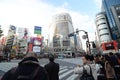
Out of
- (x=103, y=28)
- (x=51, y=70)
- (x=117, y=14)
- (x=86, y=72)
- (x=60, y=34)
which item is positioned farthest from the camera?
(x=60, y=34)

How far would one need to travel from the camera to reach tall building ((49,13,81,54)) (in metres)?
112

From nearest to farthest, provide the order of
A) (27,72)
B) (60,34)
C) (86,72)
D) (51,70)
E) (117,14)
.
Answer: (27,72) < (86,72) < (51,70) < (117,14) < (60,34)

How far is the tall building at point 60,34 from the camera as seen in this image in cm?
11225

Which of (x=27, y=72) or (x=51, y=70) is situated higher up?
(x=27, y=72)

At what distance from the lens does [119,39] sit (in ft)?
159

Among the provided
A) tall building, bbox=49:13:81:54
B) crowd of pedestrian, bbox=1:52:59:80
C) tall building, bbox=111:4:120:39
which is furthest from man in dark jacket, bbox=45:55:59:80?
tall building, bbox=49:13:81:54

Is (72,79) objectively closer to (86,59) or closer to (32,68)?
(86,59)

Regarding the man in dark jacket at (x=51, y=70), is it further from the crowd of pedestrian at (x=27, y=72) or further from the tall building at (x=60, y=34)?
the tall building at (x=60, y=34)

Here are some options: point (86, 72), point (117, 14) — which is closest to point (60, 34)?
point (117, 14)

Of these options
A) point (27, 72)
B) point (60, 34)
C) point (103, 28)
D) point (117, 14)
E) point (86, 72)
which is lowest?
point (86, 72)

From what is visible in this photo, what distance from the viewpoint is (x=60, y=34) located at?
394 ft

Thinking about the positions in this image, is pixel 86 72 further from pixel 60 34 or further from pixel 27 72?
pixel 60 34

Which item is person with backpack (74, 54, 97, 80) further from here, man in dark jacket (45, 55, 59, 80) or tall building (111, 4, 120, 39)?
tall building (111, 4, 120, 39)

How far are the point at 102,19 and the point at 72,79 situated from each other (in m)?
57.7
